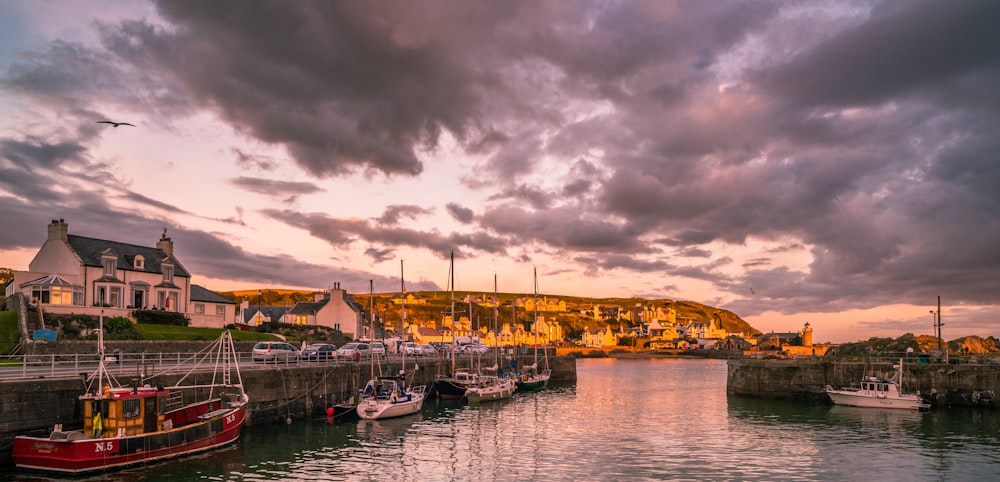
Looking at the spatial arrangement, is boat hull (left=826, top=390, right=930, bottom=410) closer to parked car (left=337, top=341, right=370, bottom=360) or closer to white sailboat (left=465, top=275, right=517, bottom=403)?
white sailboat (left=465, top=275, right=517, bottom=403)

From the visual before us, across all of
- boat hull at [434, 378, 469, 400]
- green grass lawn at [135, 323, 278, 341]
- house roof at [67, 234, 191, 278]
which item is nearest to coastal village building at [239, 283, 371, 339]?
house roof at [67, 234, 191, 278]

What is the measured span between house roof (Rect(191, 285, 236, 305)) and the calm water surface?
36542 mm

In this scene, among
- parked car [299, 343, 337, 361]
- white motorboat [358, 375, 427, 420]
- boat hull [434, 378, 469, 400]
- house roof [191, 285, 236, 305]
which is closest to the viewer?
white motorboat [358, 375, 427, 420]

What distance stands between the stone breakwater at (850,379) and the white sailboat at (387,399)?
114 feet

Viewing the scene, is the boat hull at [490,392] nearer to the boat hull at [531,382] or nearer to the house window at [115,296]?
the boat hull at [531,382]

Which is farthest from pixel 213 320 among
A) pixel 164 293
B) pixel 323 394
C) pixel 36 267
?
pixel 323 394

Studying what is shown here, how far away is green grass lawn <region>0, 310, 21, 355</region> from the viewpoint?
5476cm

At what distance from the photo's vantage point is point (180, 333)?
69.6 m

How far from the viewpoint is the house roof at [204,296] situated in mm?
85375

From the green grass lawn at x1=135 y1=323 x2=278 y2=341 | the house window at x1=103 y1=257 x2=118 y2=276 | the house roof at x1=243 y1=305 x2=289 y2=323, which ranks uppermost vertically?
the house window at x1=103 y1=257 x2=118 y2=276

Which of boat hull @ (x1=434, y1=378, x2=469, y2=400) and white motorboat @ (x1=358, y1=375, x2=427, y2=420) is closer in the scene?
white motorboat @ (x1=358, y1=375, x2=427, y2=420)

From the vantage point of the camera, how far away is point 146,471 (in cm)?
3184

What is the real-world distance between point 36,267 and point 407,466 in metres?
57.1

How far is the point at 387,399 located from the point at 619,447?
2001 centimetres
